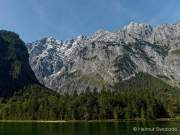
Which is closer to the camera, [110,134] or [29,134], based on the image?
[110,134]

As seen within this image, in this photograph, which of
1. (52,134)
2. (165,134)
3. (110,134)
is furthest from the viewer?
(52,134)

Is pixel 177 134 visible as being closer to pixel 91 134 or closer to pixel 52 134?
pixel 91 134

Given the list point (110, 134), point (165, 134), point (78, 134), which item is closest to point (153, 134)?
point (165, 134)

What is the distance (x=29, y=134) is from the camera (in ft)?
419

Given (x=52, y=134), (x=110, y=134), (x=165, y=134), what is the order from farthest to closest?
(x=52, y=134)
(x=110, y=134)
(x=165, y=134)

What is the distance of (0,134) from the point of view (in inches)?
5074

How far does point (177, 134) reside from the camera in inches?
4390

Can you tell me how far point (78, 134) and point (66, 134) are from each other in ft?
16.2

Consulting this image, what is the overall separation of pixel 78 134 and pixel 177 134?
114 feet

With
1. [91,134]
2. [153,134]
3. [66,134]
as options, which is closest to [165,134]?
[153,134]

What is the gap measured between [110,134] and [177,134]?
22702mm

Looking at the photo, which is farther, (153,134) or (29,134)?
(29,134)

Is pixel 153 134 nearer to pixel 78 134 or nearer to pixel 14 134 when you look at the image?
pixel 78 134

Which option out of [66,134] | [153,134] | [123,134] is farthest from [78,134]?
[153,134]
